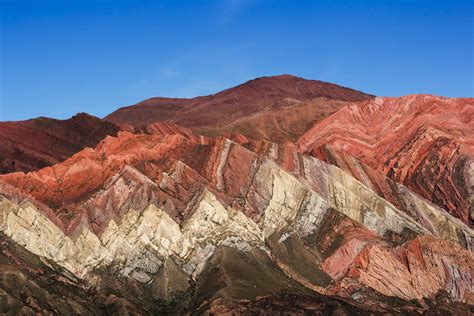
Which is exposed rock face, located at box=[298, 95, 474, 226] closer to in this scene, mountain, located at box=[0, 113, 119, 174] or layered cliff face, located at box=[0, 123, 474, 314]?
layered cliff face, located at box=[0, 123, 474, 314]

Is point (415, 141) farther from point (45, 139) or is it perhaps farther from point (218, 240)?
point (45, 139)

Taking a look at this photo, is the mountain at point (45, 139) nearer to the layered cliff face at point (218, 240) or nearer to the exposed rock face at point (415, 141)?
the layered cliff face at point (218, 240)

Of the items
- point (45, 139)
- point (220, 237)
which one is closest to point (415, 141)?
point (220, 237)

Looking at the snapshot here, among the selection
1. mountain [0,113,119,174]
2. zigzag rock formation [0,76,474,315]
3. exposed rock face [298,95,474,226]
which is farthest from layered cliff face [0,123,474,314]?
mountain [0,113,119,174]

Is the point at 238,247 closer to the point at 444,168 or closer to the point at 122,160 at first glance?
the point at 122,160

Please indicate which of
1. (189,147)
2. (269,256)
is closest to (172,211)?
(269,256)
